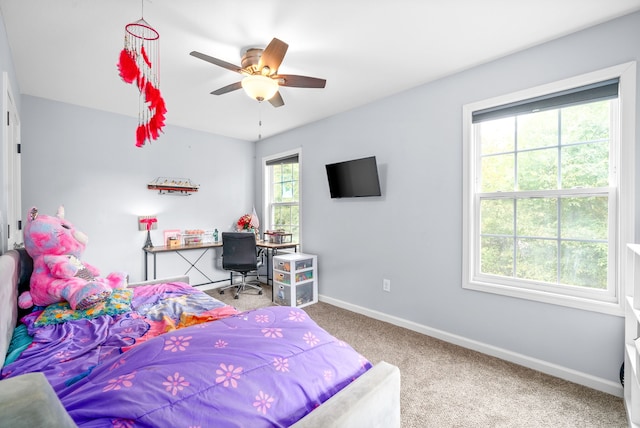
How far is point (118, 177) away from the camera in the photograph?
3.71 meters

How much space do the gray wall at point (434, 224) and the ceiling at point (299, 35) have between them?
7.0 inches

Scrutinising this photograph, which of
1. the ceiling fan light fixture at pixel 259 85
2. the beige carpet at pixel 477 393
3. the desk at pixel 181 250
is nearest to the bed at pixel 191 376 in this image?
the beige carpet at pixel 477 393

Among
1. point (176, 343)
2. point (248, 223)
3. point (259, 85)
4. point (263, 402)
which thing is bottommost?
point (263, 402)

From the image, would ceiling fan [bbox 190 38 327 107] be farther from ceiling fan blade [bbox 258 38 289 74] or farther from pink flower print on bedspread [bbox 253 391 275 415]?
pink flower print on bedspread [bbox 253 391 275 415]

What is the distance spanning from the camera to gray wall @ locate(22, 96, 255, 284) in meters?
3.22

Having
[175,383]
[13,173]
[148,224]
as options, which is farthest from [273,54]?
[148,224]

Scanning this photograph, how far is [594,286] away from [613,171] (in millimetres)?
812

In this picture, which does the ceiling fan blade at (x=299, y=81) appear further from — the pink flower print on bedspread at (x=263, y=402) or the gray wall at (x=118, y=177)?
the gray wall at (x=118, y=177)

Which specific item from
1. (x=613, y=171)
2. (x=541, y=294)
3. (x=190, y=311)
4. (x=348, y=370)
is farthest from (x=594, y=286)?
(x=190, y=311)

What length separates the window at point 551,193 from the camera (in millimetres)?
1965

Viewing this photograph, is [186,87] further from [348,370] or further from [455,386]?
[455,386]

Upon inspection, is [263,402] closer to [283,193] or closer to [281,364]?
[281,364]

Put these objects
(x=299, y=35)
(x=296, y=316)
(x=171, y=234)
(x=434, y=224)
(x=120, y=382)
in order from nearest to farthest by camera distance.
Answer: (x=120, y=382) → (x=296, y=316) → (x=299, y=35) → (x=434, y=224) → (x=171, y=234)

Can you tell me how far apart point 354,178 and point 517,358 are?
2.23 meters
